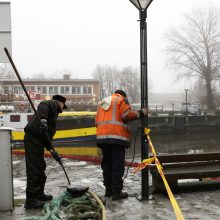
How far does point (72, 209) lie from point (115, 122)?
5.79 feet

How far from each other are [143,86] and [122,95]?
422 mm

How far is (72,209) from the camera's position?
557cm

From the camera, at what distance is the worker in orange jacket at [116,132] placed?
6.68m

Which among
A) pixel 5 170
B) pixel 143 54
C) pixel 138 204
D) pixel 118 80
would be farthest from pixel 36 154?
pixel 118 80

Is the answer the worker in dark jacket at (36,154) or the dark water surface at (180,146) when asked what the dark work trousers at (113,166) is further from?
the dark water surface at (180,146)

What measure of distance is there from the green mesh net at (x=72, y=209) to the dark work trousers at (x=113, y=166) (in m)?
0.63

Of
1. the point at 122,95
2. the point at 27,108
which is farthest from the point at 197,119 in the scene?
the point at 122,95

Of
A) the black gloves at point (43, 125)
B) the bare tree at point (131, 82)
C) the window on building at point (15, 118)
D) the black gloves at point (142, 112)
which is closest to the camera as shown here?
the black gloves at point (43, 125)

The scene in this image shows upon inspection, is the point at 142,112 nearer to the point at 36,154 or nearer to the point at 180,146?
the point at 36,154

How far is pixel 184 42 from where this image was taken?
6381cm

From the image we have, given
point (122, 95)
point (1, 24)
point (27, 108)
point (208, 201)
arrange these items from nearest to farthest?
1. point (1, 24)
2. point (208, 201)
3. point (122, 95)
4. point (27, 108)

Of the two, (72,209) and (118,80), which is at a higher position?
(118,80)

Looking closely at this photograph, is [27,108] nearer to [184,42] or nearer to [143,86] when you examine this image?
[143,86]

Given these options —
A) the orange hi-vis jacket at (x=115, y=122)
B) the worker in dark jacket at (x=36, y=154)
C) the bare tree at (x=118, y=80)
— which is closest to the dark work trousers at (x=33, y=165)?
the worker in dark jacket at (x=36, y=154)
